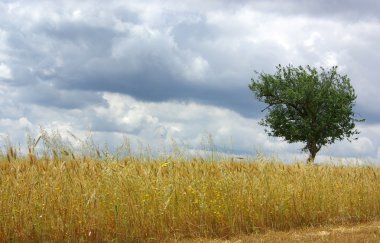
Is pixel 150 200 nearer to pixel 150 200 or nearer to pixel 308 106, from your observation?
pixel 150 200

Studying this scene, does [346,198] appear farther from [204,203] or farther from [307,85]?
[307,85]

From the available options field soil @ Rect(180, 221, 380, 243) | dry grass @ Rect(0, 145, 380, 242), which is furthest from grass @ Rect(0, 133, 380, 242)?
field soil @ Rect(180, 221, 380, 243)

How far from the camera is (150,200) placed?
1031cm

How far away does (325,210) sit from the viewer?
1242 centimetres

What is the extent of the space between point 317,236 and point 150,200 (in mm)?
3400

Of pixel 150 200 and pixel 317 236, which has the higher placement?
pixel 150 200

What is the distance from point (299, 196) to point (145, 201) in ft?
13.0

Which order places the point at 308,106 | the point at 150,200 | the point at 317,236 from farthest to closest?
the point at 308,106 → the point at 150,200 → the point at 317,236

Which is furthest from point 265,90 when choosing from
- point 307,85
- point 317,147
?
point 317,147

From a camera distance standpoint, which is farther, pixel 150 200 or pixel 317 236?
pixel 150 200

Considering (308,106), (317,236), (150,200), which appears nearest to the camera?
(317,236)

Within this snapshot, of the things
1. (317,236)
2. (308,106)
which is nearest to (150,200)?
(317,236)

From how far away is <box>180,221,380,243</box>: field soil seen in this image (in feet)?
31.7

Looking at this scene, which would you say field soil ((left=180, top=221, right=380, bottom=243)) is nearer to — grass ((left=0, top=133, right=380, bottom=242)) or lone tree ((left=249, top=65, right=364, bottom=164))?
grass ((left=0, top=133, right=380, bottom=242))
